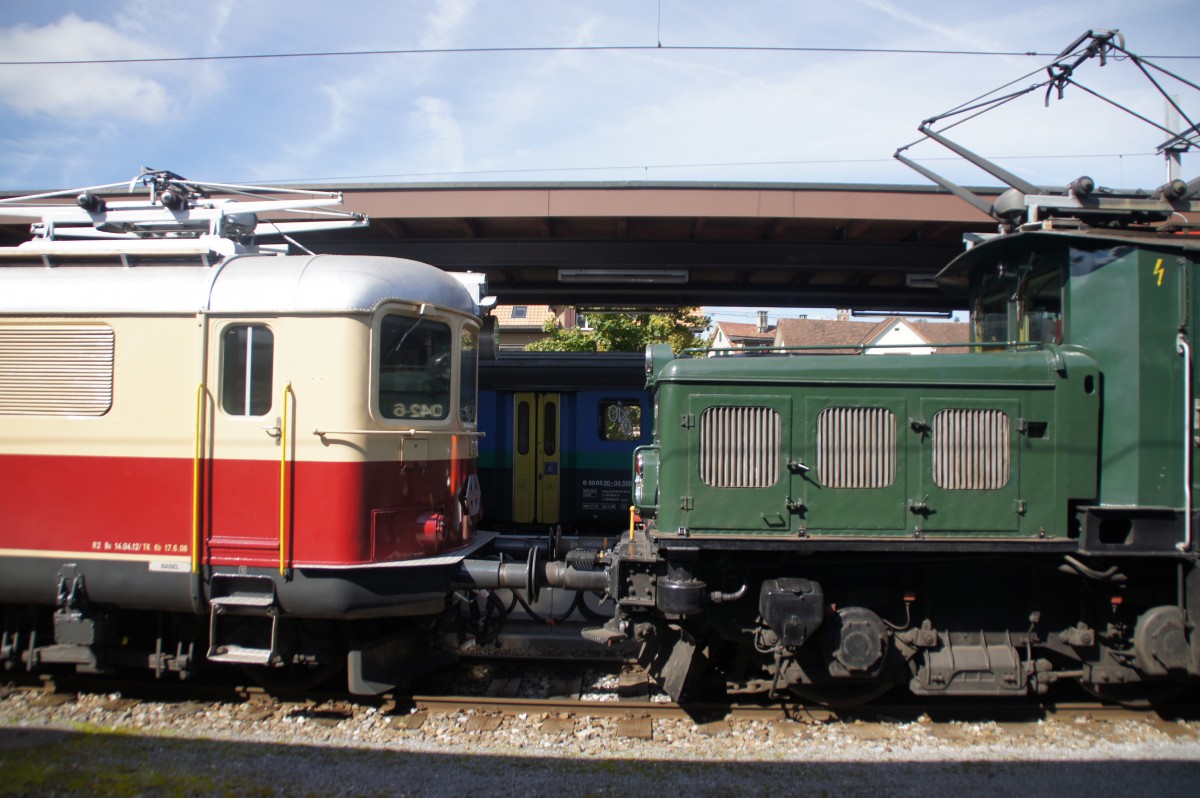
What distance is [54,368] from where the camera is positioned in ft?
17.5

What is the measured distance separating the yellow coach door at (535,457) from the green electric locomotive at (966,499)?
664 centimetres

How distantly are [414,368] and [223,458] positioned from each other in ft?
4.72

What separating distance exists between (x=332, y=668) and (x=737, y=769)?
10.3 ft

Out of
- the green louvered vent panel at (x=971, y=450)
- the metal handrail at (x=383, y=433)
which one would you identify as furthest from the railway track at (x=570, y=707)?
the metal handrail at (x=383, y=433)

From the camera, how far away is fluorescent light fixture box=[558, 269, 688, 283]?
33.1ft

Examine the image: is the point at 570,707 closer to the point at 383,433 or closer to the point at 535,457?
the point at 383,433

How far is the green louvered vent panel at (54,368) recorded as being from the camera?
17.4ft

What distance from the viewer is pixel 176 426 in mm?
5242

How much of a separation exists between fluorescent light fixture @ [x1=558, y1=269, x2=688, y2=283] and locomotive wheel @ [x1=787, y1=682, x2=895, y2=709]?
5.92m

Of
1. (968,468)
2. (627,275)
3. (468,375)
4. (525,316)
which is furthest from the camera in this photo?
(525,316)

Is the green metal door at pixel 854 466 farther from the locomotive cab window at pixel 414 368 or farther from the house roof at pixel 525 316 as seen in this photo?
the house roof at pixel 525 316

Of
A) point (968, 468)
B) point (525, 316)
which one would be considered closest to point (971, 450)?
point (968, 468)

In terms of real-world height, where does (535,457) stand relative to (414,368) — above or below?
below

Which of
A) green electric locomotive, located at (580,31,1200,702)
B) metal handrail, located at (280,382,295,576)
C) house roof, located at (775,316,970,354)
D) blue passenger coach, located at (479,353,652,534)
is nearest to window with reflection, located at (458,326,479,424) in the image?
metal handrail, located at (280,382,295,576)
